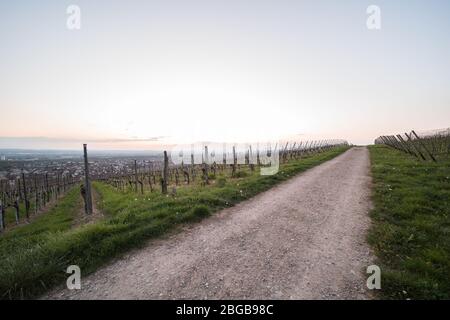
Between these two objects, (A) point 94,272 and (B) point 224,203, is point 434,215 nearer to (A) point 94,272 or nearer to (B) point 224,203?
(B) point 224,203

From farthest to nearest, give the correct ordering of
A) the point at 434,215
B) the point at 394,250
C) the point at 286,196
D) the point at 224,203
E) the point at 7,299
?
the point at 286,196 → the point at 224,203 → the point at 434,215 → the point at 394,250 → the point at 7,299

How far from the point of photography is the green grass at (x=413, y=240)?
3.37m

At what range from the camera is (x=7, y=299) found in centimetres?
339

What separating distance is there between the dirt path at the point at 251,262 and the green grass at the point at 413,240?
370 millimetres

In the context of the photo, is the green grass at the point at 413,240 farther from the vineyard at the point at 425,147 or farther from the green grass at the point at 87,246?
the vineyard at the point at 425,147

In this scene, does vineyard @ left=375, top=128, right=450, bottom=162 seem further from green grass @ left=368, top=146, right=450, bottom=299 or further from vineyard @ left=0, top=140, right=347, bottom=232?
vineyard @ left=0, top=140, right=347, bottom=232

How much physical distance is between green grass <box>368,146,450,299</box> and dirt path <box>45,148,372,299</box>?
0.37 metres

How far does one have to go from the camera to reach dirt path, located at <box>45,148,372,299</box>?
11.2 ft

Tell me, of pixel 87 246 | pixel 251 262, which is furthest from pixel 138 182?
pixel 251 262

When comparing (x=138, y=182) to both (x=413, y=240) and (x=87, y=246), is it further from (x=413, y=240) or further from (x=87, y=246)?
(x=413, y=240)

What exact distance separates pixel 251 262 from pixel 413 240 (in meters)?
3.89

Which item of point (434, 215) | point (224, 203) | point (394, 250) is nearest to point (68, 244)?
point (224, 203)

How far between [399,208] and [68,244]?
9.43 m

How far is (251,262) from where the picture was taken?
4.21 meters
